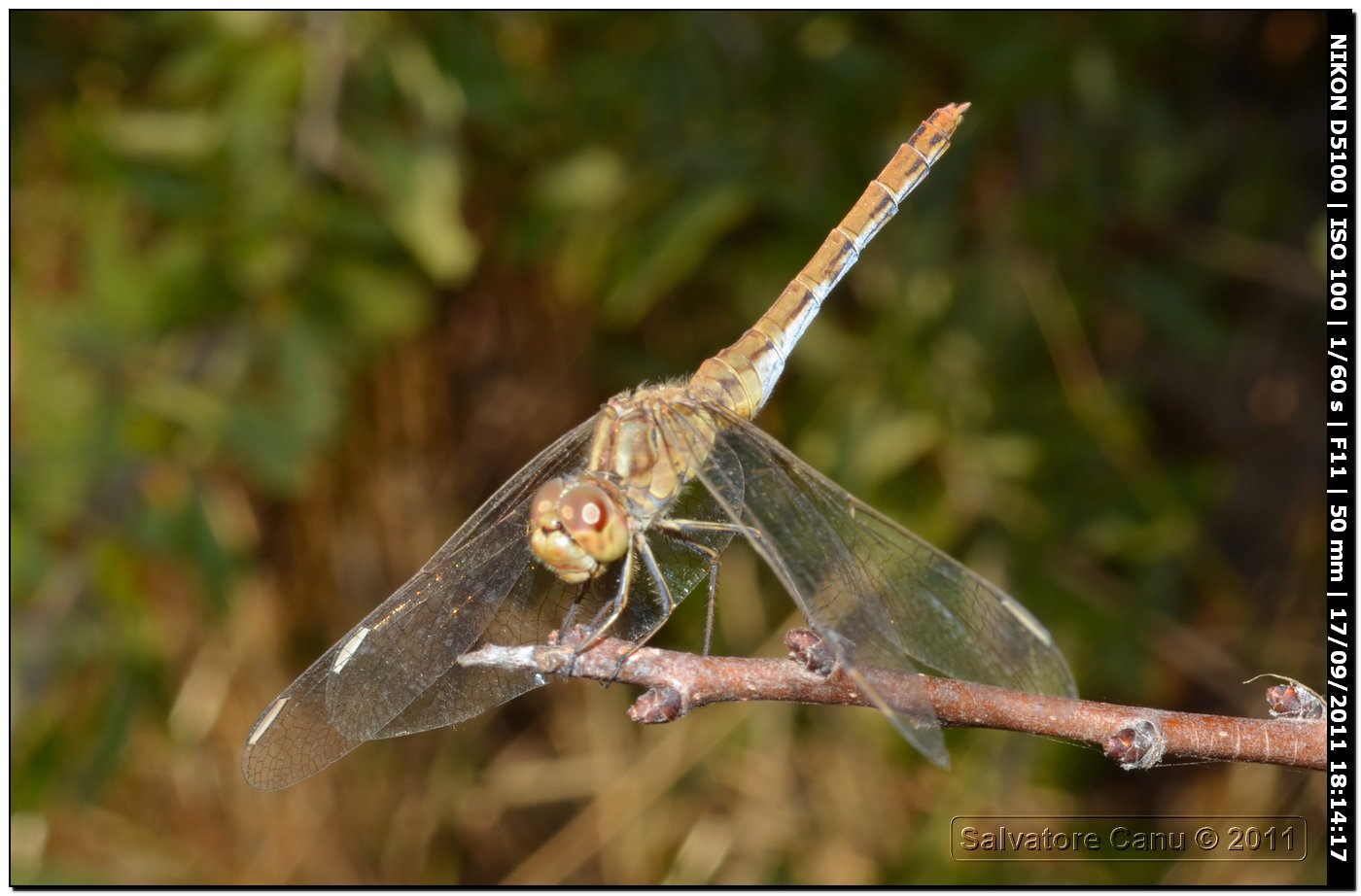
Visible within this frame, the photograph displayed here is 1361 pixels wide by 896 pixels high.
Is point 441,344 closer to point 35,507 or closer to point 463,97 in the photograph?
point 463,97

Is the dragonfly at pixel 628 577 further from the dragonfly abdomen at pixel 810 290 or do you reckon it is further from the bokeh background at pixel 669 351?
the bokeh background at pixel 669 351

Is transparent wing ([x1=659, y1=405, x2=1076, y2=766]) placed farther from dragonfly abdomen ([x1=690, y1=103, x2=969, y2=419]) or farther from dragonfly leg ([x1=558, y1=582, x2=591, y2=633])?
dragonfly leg ([x1=558, y1=582, x2=591, y2=633])

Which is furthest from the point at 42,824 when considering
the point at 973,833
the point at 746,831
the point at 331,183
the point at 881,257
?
the point at 881,257

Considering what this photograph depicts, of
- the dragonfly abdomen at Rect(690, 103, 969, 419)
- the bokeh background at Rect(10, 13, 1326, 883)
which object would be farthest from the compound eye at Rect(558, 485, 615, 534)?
the bokeh background at Rect(10, 13, 1326, 883)

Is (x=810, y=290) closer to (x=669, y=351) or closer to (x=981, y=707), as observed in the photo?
(x=981, y=707)

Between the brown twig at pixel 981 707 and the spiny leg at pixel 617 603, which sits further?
the spiny leg at pixel 617 603

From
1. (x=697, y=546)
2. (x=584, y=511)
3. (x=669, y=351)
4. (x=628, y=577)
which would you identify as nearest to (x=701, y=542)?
(x=697, y=546)

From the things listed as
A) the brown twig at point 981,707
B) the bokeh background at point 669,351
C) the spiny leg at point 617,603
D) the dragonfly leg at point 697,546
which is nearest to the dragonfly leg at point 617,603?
the spiny leg at point 617,603

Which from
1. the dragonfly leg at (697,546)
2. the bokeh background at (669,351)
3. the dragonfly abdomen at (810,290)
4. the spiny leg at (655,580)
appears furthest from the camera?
the bokeh background at (669,351)
